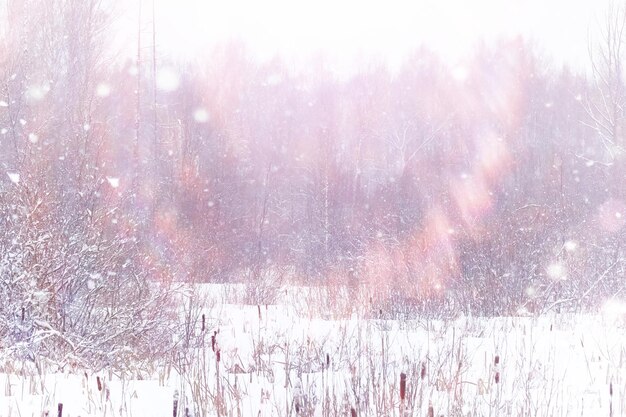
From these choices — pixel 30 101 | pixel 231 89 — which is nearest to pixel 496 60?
pixel 231 89

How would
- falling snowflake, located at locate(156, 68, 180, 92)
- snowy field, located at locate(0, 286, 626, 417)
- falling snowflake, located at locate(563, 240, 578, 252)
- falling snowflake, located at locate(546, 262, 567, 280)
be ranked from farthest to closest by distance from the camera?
falling snowflake, located at locate(156, 68, 180, 92) < falling snowflake, located at locate(563, 240, 578, 252) < falling snowflake, located at locate(546, 262, 567, 280) < snowy field, located at locate(0, 286, 626, 417)

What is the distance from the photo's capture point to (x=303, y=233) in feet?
71.6

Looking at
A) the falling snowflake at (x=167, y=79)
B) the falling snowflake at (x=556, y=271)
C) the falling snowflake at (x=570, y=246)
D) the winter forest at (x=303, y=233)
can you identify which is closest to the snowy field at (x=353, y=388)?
the winter forest at (x=303, y=233)

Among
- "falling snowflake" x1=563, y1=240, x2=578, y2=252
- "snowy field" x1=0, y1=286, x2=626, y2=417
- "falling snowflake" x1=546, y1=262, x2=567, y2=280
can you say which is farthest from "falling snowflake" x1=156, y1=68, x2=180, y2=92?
"snowy field" x1=0, y1=286, x2=626, y2=417

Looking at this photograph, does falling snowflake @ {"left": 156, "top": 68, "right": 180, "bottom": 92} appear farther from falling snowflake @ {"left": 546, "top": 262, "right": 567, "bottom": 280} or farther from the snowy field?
the snowy field

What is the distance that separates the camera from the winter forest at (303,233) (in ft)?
13.6

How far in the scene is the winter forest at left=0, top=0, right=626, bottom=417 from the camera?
163 inches

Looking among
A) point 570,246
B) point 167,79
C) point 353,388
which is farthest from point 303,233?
point 353,388

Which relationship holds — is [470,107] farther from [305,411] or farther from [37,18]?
[305,411]

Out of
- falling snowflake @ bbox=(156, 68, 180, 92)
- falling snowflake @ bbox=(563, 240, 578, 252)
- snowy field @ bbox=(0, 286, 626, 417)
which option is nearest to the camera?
snowy field @ bbox=(0, 286, 626, 417)

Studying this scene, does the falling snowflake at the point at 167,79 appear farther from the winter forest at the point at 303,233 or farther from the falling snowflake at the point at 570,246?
the falling snowflake at the point at 570,246

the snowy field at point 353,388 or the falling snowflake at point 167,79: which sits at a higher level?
the falling snowflake at point 167,79

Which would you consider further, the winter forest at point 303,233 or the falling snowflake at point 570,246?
the falling snowflake at point 570,246

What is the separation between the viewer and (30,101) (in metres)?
16.8
